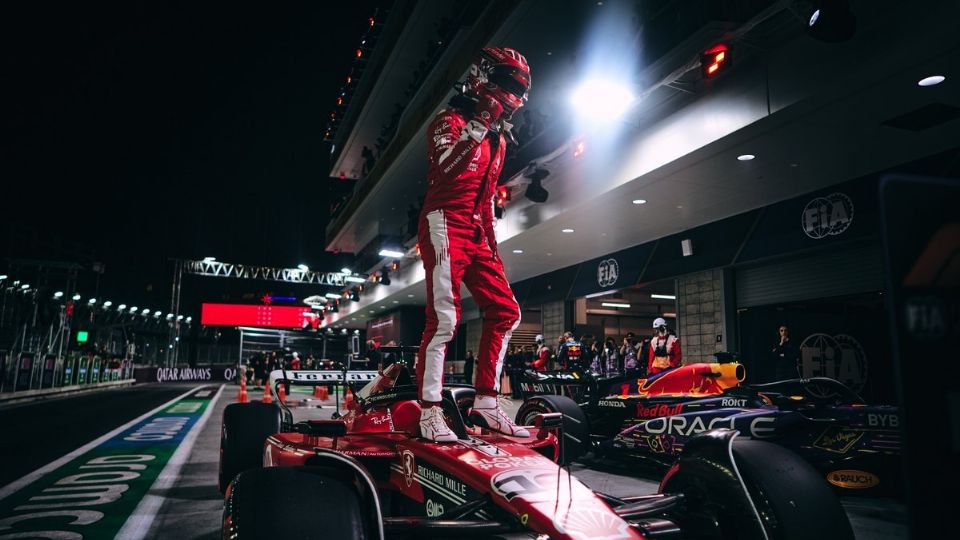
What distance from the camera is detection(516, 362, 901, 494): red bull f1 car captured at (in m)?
4.63

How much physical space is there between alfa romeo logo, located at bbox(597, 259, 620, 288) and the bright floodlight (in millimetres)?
7488

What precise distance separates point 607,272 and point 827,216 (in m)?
6.82

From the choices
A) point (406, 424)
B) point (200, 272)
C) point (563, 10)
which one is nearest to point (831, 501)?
point (406, 424)

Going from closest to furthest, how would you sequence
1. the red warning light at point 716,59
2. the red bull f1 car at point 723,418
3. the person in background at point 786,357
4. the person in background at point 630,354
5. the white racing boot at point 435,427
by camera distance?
the white racing boot at point 435,427 < the red bull f1 car at point 723,418 < the red warning light at point 716,59 < the person in background at point 786,357 < the person in background at point 630,354

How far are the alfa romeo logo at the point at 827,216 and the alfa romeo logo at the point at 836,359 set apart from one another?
1.85 meters

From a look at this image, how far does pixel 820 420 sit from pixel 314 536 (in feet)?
14.5

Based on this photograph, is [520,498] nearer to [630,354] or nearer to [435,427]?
[435,427]

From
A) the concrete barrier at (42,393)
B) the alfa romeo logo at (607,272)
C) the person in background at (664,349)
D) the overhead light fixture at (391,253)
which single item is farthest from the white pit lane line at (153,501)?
the overhead light fixture at (391,253)

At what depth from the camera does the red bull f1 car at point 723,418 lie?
15.2 feet

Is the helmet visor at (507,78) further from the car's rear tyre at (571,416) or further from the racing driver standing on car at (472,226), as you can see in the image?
the car's rear tyre at (571,416)

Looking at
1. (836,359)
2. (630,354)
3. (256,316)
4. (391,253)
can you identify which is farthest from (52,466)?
(256,316)

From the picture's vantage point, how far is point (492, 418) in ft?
10.2

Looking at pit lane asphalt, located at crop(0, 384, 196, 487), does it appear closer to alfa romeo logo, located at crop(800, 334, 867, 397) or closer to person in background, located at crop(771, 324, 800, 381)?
alfa romeo logo, located at crop(800, 334, 867, 397)

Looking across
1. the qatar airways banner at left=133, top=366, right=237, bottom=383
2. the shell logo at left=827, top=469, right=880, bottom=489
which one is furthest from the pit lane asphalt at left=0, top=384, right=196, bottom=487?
the qatar airways banner at left=133, top=366, right=237, bottom=383
